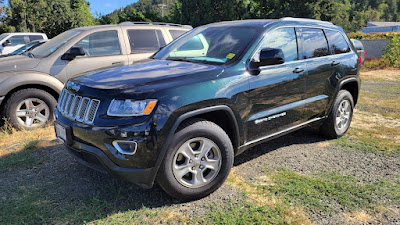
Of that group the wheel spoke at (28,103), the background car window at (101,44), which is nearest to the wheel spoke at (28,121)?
the wheel spoke at (28,103)

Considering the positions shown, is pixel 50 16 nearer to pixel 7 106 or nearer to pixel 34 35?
pixel 34 35

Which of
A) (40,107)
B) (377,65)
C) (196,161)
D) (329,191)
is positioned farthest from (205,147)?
(377,65)

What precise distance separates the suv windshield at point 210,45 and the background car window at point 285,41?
213mm

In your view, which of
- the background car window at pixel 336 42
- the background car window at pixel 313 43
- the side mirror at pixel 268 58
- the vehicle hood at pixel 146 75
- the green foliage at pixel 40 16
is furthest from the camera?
the green foliage at pixel 40 16

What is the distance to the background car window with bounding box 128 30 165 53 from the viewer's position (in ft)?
20.5

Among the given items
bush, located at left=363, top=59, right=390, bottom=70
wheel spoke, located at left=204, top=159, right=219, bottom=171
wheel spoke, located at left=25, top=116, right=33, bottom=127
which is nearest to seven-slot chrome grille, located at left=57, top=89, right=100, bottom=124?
wheel spoke, located at left=204, top=159, right=219, bottom=171

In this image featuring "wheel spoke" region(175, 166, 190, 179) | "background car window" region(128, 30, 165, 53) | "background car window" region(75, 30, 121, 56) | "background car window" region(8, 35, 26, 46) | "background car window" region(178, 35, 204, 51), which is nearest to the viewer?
"wheel spoke" region(175, 166, 190, 179)

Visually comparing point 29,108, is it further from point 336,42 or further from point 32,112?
point 336,42

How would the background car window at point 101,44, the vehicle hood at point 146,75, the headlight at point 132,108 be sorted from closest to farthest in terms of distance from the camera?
the headlight at point 132,108
the vehicle hood at point 146,75
the background car window at point 101,44

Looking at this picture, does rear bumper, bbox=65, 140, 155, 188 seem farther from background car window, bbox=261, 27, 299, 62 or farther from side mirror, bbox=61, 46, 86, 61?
side mirror, bbox=61, 46, 86, 61

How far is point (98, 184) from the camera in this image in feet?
11.4

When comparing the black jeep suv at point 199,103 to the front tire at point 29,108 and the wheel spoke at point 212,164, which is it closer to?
the wheel spoke at point 212,164

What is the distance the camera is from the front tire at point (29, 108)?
5113mm

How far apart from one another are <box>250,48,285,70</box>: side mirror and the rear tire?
1781mm
